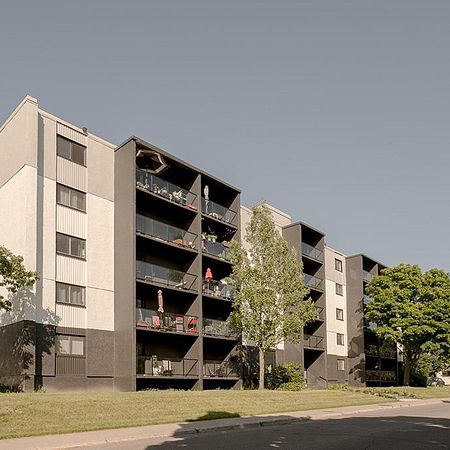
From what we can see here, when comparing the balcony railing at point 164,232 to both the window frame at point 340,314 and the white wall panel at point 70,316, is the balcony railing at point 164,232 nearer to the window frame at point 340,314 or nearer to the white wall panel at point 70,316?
the white wall panel at point 70,316

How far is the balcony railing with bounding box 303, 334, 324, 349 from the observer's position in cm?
5404

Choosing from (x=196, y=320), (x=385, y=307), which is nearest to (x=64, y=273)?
(x=196, y=320)

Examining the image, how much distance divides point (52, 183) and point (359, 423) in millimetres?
19279

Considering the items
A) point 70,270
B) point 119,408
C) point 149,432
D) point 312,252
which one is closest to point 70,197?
point 70,270

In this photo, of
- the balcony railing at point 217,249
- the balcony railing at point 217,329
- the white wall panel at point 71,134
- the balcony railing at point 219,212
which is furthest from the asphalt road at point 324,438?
the balcony railing at point 219,212

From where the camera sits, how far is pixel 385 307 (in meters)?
61.6

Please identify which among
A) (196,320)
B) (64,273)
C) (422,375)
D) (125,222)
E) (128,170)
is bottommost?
(422,375)

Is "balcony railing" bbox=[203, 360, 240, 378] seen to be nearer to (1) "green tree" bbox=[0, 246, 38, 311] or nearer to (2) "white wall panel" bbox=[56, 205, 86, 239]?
(2) "white wall panel" bbox=[56, 205, 86, 239]

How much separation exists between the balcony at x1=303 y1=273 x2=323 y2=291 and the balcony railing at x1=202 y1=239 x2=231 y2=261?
13815 mm

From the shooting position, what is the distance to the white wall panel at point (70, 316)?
3247 centimetres

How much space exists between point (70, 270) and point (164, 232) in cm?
698

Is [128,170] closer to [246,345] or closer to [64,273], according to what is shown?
[64,273]

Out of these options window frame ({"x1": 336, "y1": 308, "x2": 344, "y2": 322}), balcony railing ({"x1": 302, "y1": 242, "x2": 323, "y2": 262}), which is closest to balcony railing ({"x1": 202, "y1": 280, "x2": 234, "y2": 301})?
balcony railing ({"x1": 302, "y1": 242, "x2": 323, "y2": 262})

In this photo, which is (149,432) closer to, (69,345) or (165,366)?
(69,345)
